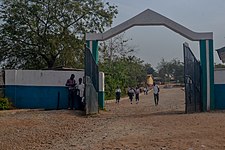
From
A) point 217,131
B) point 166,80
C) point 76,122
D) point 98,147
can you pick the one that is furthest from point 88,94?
point 166,80

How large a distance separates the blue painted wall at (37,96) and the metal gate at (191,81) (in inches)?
238

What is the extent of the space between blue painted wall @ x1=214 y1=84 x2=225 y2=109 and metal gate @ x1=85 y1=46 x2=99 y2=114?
18.7 feet

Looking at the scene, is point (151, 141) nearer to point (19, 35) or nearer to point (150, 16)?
point (150, 16)

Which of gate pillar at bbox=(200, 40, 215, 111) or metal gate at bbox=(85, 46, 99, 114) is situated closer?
metal gate at bbox=(85, 46, 99, 114)

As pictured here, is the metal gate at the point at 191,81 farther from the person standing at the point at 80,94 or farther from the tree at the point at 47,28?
the tree at the point at 47,28

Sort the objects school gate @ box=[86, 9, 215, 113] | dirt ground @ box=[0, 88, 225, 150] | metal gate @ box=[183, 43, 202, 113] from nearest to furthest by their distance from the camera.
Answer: dirt ground @ box=[0, 88, 225, 150] → metal gate @ box=[183, 43, 202, 113] → school gate @ box=[86, 9, 215, 113]

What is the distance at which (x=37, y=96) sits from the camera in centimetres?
2072

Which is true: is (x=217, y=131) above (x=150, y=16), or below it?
below

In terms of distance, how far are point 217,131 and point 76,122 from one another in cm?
526

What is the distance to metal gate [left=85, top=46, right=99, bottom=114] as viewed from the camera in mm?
17547

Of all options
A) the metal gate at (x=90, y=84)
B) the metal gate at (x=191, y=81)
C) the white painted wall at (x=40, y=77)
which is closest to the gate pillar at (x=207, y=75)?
the metal gate at (x=191, y=81)

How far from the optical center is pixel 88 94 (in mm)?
17594

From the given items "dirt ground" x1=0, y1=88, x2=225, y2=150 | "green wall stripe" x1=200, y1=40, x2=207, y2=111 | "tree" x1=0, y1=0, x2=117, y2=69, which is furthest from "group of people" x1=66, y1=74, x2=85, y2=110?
"tree" x1=0, y1=0, x2=117, y2=69

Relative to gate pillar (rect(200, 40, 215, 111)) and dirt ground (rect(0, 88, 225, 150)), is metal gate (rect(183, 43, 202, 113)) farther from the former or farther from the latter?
dirt ground (rect(0, 88, 225, 150))
